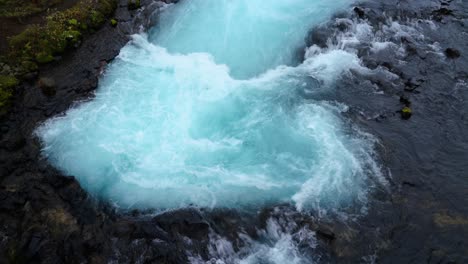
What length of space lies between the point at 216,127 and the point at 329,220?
5.65 m

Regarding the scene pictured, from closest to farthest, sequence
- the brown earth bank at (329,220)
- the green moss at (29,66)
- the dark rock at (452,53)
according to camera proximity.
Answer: the brown earth bank at (329,220) < the green moss at (29,66) < the dark rock at (452,53)

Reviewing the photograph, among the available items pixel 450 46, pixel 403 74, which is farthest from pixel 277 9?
pixel 450 46

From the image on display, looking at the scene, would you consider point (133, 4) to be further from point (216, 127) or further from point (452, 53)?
point (452, 53)

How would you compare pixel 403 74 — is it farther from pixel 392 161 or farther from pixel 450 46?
pixel 392 161

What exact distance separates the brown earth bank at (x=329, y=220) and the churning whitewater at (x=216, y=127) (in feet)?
1.99

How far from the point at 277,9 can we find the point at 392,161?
452 inches

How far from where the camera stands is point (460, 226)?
1191 centimetres

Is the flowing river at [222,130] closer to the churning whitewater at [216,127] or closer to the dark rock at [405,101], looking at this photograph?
the churning whitewater at [216,127]

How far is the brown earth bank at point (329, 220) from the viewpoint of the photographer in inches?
437

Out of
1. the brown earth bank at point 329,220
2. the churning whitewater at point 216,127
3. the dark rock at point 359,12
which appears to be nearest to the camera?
the brown earth bank at point 329,220

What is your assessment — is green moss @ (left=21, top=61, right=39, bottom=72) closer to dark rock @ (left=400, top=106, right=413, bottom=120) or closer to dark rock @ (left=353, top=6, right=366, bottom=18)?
dark rock @ (left=400, top=106, right=413, bottom=120)

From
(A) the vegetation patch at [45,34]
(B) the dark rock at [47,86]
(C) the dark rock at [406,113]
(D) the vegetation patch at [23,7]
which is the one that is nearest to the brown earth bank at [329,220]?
(B) the dark rock at [47,86]

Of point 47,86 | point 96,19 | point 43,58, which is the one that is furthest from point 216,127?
point 96,19

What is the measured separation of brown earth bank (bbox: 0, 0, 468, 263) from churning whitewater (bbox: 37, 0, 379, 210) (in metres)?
0.61
